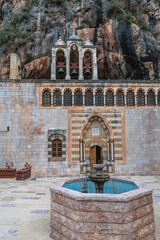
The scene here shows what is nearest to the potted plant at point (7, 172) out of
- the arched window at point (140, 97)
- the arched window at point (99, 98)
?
the arched window at point (99, 98)

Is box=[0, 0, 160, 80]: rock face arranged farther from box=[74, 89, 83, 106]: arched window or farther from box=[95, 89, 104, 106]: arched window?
box=[74, 89, 83, 106]: arched window

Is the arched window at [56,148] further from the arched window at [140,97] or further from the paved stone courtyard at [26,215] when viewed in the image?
the arched window at [140,97]

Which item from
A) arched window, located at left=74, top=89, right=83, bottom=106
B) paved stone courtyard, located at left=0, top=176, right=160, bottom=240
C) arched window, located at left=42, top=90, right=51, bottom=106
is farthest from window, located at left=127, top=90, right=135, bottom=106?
paved stone courtyard, located at left=0, top=176, right=160, bottom=240

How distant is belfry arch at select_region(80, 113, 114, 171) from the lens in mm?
16031

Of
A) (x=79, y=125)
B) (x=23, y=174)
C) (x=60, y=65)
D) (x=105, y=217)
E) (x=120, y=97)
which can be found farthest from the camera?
(x=60, y=65)

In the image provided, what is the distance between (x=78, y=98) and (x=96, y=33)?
1063cm

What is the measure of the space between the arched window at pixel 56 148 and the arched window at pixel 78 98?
148 inches

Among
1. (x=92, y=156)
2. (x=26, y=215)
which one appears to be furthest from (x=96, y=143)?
(x=26, y=215)

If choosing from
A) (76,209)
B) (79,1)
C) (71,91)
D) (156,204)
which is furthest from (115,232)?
(79,1)

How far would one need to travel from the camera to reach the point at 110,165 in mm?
15961

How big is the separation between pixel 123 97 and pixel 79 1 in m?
16.1

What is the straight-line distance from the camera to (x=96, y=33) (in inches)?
886

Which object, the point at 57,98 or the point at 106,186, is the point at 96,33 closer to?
the point at 57,98

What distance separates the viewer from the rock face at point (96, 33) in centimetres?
2169
